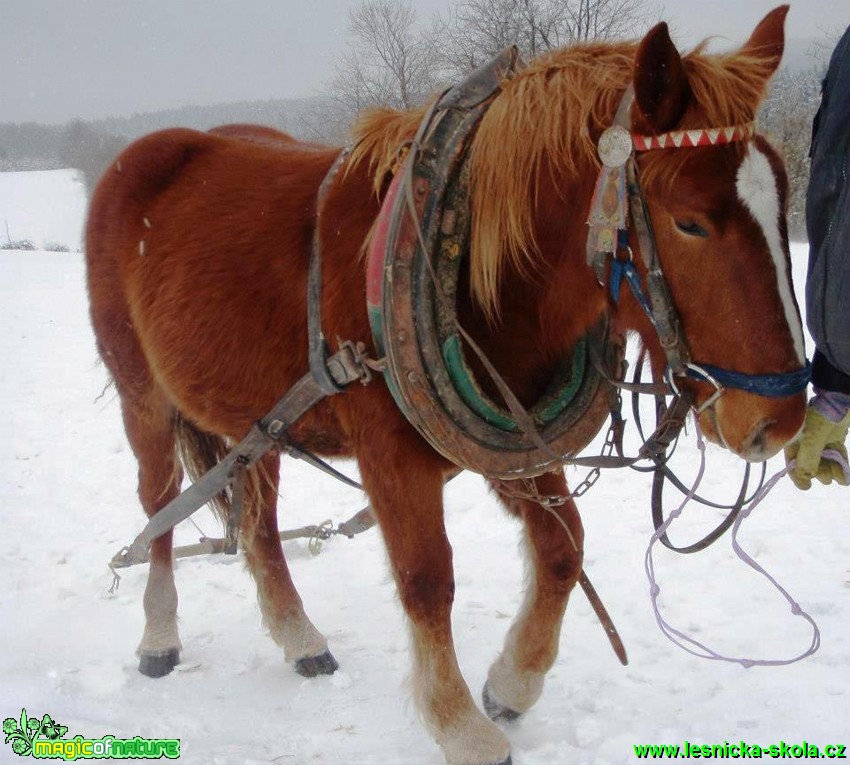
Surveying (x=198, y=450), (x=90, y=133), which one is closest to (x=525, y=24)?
(x=198, y=450)

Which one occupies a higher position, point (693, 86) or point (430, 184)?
point (693, 86)

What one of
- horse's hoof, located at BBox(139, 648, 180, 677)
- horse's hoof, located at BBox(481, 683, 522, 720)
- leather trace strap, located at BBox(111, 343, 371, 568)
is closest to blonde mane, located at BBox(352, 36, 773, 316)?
leather trace strap, located at BBox(111, 343, 371, 568)

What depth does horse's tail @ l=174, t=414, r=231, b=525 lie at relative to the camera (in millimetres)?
2963

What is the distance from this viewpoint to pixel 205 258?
2.22 m

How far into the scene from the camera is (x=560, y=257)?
1.67m

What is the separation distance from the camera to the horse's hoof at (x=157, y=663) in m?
2.69

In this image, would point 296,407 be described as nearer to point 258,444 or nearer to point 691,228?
point 258,444

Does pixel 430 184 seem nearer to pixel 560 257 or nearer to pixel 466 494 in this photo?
pixel 560 257

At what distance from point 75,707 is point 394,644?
1.14 meters

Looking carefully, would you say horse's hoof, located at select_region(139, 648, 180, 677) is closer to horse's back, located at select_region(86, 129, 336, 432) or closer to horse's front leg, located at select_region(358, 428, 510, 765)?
horse's back, located at select_region(86, 129, 336, 432)

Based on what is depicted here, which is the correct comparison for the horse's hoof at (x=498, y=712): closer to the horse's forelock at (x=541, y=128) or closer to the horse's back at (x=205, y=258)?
the horse's back at (x=205, y=258)

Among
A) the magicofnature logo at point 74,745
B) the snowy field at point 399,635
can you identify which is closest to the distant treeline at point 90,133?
the snowy field at point 399,635

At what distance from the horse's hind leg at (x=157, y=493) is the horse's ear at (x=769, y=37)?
7.65ft

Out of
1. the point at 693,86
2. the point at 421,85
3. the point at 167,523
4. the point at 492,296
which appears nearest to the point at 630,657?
the point at 492,296
